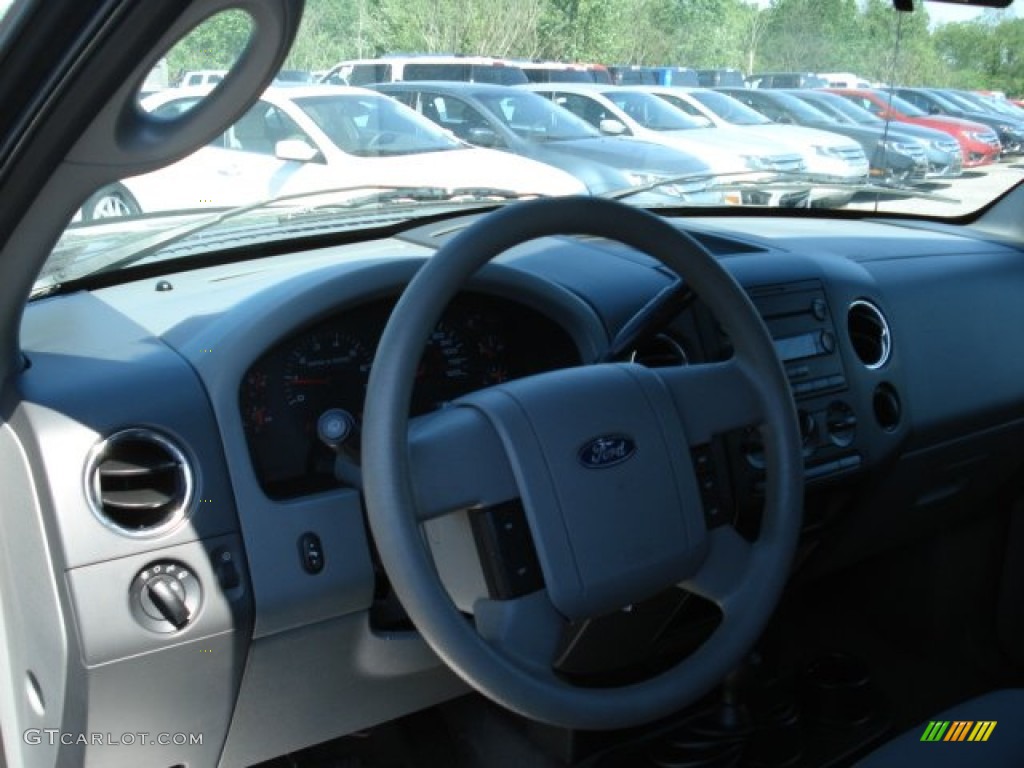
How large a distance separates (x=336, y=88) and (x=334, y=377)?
901mm

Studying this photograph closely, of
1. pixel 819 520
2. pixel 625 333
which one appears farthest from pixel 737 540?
pixel 819 520

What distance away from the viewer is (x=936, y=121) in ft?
10.7

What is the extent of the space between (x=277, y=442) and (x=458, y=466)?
53 centimetres

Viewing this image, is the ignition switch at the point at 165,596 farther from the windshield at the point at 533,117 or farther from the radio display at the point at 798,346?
the windshield at the point at 533,117

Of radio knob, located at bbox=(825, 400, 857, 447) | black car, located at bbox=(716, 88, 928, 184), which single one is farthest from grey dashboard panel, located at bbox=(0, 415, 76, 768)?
black car, located at bbox=(716, 88, 928, 184)

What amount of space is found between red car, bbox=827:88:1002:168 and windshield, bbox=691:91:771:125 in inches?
8.6

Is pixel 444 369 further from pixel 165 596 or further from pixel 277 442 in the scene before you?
pixel 165 596

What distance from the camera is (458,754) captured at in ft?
9.18

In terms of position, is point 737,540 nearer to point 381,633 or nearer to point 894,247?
point 381,633

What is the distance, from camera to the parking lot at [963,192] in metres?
3.43

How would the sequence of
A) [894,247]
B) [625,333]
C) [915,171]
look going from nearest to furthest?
1. [625,333]
2. [894,247]
3. [915,171]

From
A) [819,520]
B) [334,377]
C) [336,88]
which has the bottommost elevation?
[819,520]

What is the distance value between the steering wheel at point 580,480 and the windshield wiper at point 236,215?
834 mm

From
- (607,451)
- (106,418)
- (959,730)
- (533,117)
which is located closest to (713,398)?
(607,451)
